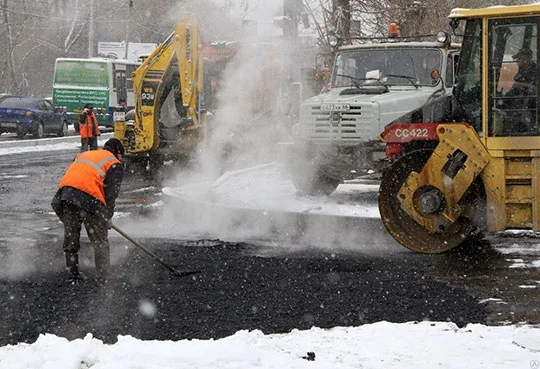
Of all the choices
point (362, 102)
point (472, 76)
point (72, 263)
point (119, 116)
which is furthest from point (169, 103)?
point (72, 263)

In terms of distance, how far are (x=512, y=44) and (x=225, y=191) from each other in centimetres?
662

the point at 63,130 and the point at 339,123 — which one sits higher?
the point at 339,123

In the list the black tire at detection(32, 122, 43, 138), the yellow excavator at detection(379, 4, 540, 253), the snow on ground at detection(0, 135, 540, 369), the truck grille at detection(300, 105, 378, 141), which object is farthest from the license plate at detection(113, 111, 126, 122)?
the snow on ground at detection(0, 135, 540, 369)

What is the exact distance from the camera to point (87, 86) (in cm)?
3841

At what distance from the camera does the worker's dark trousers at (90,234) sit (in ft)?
29.8

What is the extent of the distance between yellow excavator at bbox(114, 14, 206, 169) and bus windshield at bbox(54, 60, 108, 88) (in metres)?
18.3

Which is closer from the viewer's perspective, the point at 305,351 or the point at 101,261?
the point at 305,351

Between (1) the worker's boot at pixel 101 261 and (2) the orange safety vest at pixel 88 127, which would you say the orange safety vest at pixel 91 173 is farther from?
(2) the orange safety vest at pixel 88 127

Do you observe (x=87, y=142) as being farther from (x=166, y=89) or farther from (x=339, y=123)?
(x=339, y=123)

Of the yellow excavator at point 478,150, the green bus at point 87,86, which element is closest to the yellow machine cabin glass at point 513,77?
the yellow excavator at point 478,150

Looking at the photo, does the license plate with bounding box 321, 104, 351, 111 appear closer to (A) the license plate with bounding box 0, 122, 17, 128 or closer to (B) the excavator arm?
(B) the excavator arm

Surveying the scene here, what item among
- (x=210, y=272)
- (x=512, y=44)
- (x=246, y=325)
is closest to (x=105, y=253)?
(x=210, y=272)

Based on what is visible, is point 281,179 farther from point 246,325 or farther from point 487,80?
point 246,325

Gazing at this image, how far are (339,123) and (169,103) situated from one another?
8.14 metres
